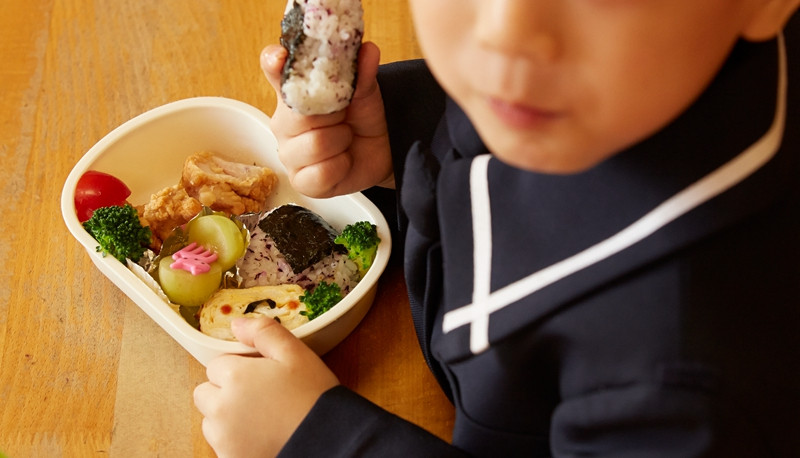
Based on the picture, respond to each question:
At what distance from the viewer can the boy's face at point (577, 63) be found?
369 mm

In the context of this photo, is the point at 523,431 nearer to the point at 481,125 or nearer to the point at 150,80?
the point at 481,125

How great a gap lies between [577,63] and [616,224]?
0.12 m

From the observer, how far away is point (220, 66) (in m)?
1.02

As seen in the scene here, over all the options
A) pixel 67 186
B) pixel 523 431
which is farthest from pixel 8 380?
pixel 523 431

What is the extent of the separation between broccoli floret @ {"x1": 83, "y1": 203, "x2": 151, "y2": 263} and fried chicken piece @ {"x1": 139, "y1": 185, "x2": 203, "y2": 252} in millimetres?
39

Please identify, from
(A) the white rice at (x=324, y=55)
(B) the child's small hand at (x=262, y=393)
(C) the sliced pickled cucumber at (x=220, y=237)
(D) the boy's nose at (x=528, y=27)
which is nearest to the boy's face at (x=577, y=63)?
(D) the boy's nose at (x=528, y=27)

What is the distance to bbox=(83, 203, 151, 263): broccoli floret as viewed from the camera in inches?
30.8

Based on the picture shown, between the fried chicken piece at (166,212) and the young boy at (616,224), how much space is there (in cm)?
33

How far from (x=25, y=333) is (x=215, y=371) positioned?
0.74ft

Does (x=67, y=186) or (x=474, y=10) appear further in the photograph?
(x=67, y=186)

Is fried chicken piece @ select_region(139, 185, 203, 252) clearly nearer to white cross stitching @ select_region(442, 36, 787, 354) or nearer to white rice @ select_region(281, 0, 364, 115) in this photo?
white rice @ select_region(281, 0, 364, 115)

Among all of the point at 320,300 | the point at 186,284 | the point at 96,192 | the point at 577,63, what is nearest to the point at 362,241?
the point at 320,300

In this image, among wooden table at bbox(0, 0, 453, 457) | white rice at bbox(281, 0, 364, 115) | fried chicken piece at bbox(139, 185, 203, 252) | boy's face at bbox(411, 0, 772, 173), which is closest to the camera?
boy's face at bbox(411, 0, 772, 173)

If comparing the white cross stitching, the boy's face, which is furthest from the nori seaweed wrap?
the boy's face
